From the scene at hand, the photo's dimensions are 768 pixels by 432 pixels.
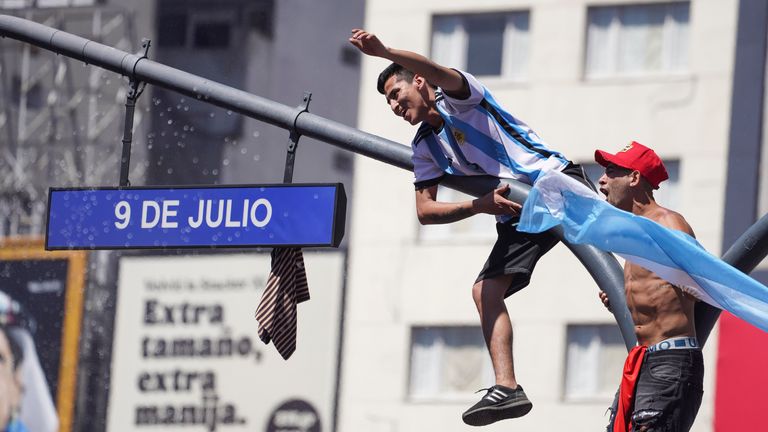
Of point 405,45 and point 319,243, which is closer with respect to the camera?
point 319,243

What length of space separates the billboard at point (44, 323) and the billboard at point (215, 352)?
0.99 meters

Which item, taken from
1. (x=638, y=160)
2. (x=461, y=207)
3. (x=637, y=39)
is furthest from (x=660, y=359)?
(x=637, y=39)

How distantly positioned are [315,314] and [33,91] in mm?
8256

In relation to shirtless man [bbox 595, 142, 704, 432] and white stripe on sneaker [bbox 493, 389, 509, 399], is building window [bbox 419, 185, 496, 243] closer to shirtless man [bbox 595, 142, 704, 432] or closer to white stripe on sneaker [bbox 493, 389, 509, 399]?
white stripe on sneaker [bbox 493, 389, 509, 399]

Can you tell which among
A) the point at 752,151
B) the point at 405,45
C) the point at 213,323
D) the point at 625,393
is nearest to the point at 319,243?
the point at 625,393

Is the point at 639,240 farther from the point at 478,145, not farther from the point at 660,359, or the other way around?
the point at 478,145

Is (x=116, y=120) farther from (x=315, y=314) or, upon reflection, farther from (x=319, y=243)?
(x=319, y=243)

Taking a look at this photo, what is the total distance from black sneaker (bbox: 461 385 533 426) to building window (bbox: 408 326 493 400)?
23796 mm

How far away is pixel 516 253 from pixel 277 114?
5.12 ft

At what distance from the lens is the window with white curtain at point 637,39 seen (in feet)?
109

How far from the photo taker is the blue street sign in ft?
35.2

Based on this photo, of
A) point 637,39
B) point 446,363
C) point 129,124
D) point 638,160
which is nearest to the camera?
point 638,160

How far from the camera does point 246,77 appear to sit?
3816 centimetres

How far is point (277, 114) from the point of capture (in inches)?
430
